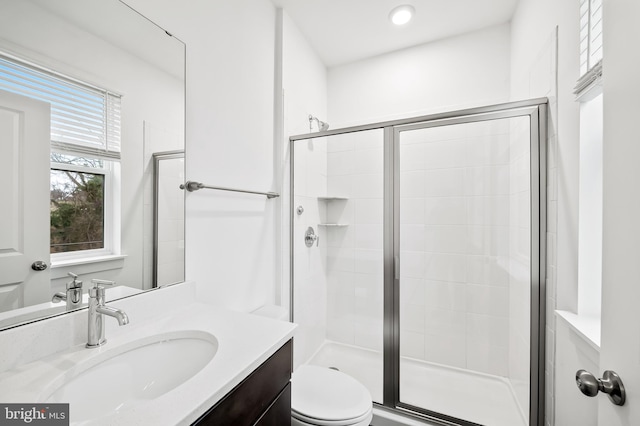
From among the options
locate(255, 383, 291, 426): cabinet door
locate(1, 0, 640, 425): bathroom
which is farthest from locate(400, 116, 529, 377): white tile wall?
locate(255, 383, 291, 426): cabinet door

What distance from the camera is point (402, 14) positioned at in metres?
1.85

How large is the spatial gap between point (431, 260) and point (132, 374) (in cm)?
154

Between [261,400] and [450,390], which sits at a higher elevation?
[261,400]

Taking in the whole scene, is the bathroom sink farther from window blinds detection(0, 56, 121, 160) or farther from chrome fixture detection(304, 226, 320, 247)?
chrome fixture detection(304, 226, 320, 247)

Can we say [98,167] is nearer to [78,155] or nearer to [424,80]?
[78,155]

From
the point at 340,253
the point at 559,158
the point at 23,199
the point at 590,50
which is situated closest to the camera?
the point at 23,199

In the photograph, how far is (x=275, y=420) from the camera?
2.72 feet

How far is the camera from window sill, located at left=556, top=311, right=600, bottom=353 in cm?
88

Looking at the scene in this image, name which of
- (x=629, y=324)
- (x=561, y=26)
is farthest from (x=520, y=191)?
(x=629, y=324)

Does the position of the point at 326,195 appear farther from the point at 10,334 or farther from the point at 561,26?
the point at 10,334

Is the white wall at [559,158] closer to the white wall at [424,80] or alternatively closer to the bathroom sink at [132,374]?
the white wall at [424,80]

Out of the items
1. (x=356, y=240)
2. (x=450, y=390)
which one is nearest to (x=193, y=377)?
(x=356, y=240)

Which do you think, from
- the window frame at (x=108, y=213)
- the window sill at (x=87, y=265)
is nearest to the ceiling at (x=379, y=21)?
the window frame at (x=108, y=213)

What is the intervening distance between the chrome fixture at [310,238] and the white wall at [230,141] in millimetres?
260
